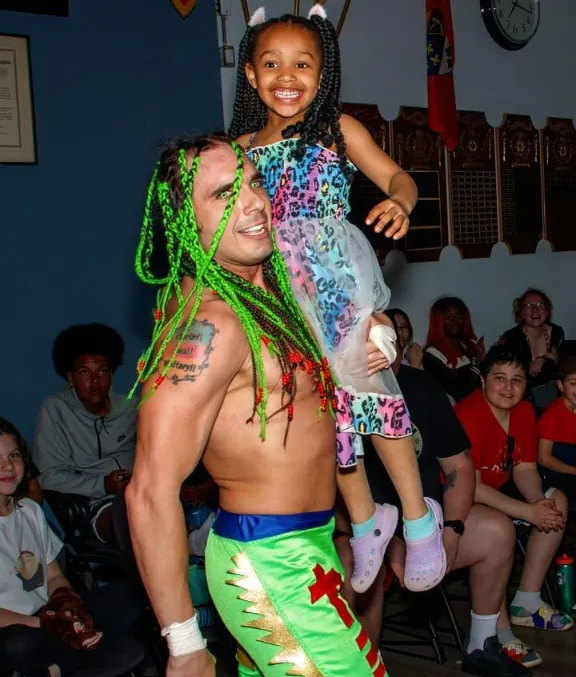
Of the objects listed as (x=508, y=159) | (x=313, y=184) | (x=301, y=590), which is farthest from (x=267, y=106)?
(x=508, y=159)

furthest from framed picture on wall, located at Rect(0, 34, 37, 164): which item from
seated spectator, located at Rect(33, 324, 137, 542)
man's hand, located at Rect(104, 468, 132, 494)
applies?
man's hand, located at Rect(104, 468, 132, 494)

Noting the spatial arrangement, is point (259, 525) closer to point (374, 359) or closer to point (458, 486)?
point (374, 359)

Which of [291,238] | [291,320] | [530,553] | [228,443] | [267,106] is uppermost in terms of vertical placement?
[267,106]

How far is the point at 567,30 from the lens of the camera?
8.88m

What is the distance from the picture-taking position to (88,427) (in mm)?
4961

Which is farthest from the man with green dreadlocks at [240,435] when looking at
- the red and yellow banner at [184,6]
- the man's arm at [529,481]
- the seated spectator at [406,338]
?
Result: the seated spectator at [406,338]

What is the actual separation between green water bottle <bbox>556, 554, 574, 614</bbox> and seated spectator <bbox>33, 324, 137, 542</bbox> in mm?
2158

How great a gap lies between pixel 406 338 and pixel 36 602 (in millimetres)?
3446

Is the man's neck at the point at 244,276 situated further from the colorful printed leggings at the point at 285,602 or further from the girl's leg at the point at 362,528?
the girl's leg at the point at 362,528

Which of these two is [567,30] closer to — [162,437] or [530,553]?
[530,553]

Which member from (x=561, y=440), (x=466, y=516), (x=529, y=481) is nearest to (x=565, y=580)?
(x=529, y=481)

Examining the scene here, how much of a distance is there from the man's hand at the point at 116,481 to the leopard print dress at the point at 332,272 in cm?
213

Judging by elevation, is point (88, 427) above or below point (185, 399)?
below

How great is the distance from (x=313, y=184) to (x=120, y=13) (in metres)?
3.46
